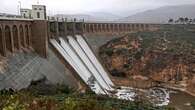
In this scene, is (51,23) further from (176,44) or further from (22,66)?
(176,44)

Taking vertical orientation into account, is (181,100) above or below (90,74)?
below

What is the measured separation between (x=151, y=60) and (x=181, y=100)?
16.8m

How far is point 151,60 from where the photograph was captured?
212ft

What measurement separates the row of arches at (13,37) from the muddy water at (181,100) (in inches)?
773

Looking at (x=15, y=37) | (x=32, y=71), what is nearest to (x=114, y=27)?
(x=15, y=37)

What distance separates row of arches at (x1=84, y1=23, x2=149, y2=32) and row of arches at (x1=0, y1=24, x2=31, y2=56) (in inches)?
1022

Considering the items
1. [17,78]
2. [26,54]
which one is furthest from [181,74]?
[17,78]

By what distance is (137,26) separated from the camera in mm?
94250

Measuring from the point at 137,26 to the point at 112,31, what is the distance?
15572 mm

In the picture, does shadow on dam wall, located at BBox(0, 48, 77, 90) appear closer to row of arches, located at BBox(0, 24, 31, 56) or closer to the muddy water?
row of arches, located at BBox(0, 24, 31, 56)

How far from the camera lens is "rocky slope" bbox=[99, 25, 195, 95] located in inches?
2288

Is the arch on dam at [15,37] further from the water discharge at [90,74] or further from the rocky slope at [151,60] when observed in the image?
the rocky slope at [151,60]

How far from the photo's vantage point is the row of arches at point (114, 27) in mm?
70438

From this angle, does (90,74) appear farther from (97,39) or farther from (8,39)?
(97,39)
